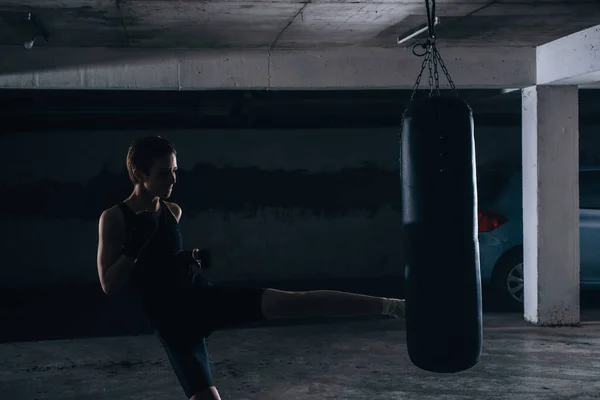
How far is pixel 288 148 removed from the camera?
35.6 ft

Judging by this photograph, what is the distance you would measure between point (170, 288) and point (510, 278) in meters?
5.71

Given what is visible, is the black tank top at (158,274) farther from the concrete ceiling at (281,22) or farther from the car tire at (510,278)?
the car tire at (510,278)

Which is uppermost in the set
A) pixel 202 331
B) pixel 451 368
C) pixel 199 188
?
pixel 199 188

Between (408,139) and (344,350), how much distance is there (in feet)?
9.65

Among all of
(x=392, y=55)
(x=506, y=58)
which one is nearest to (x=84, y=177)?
(x=392, y=55)

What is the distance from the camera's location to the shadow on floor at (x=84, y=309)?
7.59 meters

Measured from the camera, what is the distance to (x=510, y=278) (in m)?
8.16

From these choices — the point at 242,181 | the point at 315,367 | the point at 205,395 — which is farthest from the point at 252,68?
the point at 205,395

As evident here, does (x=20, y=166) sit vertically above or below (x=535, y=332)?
above

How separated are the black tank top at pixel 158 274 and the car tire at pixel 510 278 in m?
5.56

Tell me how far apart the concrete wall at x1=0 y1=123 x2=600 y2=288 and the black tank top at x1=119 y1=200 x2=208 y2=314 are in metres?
7.26

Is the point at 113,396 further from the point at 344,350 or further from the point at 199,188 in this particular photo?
the point at 199,188

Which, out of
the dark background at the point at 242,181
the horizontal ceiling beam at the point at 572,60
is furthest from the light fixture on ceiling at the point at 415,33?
the dark background at the point at 242,181

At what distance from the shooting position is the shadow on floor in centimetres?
759
